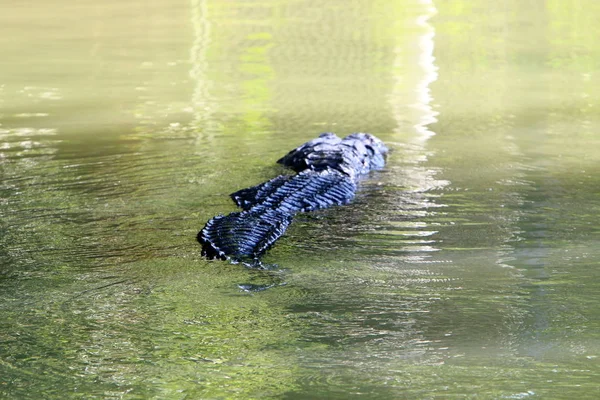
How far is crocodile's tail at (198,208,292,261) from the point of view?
5.63 m

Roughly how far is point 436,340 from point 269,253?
165 centimetres

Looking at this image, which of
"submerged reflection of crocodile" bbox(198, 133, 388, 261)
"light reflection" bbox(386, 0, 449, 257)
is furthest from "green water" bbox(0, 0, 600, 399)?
"submerged reflection of crocodile" bbox(198, 133, 388, 261)

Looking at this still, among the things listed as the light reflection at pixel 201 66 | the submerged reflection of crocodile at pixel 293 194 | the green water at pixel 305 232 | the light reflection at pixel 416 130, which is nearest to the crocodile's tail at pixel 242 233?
the submerged reflection of crocodile at pixel 293 194

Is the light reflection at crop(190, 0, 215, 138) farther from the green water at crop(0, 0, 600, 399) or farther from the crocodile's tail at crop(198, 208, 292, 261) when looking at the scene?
the crocodile's tail at crop(198, 208, 292, 261)

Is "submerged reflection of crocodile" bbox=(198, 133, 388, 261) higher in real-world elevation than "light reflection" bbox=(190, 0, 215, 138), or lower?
lower

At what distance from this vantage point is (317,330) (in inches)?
178

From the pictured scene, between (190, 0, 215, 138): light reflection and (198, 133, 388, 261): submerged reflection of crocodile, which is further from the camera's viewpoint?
(190, 0, 215, 138): light reflection

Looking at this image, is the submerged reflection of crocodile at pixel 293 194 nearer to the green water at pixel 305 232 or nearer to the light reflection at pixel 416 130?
the green water at pixel 305 232

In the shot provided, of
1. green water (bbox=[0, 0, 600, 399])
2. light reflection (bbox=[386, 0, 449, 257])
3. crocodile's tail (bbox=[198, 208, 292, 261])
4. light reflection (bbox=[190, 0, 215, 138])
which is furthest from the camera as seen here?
light reflection (bbox=[190, 0, 215, 138])

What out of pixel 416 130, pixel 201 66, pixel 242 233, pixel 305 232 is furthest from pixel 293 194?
pixel 201 66

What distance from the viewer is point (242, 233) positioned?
231 inches

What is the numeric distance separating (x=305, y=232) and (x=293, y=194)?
2.14ft

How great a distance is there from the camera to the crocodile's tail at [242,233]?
5633 millimetres

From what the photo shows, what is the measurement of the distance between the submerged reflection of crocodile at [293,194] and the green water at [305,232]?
5.6 inches
